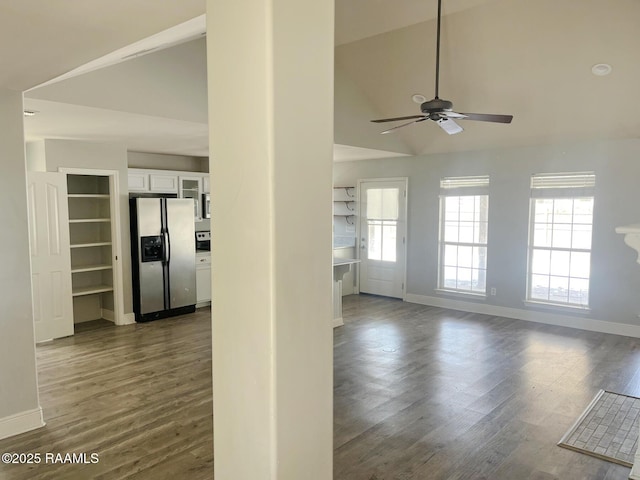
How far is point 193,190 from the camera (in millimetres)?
7266

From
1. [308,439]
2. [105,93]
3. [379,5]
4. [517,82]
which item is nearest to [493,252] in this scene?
[517,82]

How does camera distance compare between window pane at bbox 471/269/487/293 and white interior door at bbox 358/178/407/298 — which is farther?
white interior door at bbox 358/178/407/298

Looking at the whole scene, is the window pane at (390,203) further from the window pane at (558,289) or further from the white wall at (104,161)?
the white wall at (104,161)

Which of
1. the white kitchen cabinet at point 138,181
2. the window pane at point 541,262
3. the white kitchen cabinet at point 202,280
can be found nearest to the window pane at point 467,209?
the window pane at point 541,262

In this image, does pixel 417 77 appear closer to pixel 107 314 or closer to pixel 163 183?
pixel 163 183

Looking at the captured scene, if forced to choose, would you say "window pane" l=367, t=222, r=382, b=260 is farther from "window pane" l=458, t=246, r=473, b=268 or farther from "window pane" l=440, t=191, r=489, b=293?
"window pane" l=458, t=246, r=473, b=268

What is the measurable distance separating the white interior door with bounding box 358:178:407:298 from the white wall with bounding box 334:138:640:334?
0.15m

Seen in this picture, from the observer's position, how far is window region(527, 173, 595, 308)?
6004 mm

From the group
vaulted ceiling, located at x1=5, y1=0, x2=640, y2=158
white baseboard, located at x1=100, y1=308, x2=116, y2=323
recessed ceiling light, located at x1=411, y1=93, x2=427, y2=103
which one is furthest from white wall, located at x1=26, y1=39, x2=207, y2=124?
white baseboard, located at x1=100, y1=308, x2=116, y2=323

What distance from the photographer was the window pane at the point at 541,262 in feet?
20.9

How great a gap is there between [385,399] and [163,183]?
187 inches

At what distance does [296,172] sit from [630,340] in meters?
6.18

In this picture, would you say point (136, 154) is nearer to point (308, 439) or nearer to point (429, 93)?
point (429, 93)

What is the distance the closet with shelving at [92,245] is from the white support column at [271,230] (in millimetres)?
5839
